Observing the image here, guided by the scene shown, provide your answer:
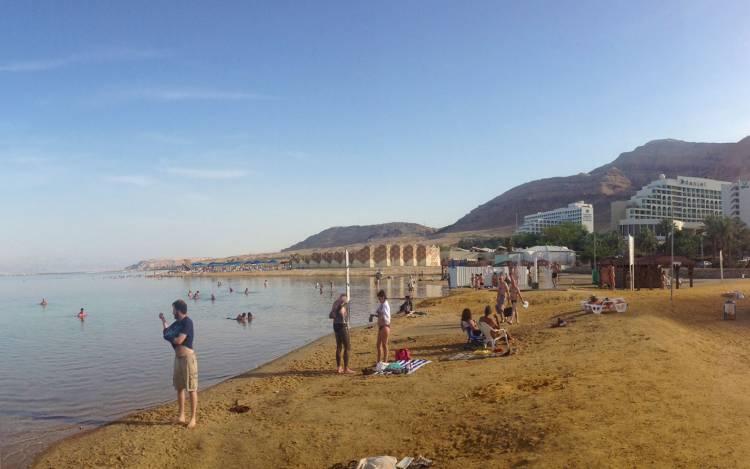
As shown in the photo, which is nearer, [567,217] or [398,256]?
[398,256]

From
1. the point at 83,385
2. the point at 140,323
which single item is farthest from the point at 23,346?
the point at 83,385

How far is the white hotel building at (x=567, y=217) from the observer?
140500 millimetres

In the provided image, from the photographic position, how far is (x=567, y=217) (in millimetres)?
144375

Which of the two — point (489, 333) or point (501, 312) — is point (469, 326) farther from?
point (501, 312)

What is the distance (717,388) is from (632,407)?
5.83 ft

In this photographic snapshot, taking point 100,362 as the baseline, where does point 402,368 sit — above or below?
above

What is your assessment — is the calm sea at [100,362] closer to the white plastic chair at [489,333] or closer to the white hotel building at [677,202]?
the white plastic chair at [489,333]

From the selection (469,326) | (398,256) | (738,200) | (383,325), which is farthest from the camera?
(738,200)

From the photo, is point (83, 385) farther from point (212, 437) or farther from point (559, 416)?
point (559, 416)

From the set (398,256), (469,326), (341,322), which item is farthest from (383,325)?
(398,256)

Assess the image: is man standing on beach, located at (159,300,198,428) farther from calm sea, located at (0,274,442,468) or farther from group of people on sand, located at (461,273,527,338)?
group of people on sand, located at (461,273,527,338)

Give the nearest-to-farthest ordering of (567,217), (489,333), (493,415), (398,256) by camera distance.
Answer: (493,415) → (489,333) → (398,256) → (567,217)

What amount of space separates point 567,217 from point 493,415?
485 ft

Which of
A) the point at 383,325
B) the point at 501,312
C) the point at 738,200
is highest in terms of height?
the point at 738,200
